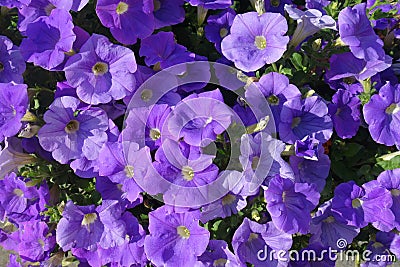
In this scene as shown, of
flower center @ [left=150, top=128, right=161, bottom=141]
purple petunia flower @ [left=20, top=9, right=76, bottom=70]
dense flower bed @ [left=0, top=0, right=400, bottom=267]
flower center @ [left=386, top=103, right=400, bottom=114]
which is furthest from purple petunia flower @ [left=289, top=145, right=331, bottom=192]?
purple petunia flower @ [left=20, top=9, right=76, bottom=70]

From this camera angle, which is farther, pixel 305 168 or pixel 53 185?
pixel 53 185

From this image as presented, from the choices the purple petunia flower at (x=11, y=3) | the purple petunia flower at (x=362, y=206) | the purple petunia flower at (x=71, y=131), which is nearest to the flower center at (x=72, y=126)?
the purple petunia flower at (x=71, y=131)

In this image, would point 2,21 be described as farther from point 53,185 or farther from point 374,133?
point 374,133

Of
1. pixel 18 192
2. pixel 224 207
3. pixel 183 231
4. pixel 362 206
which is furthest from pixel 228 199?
pixel 18 192

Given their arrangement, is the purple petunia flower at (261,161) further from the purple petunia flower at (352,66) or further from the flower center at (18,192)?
the flower center at (18,192)

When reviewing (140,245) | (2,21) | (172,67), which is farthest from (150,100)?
(2,21)

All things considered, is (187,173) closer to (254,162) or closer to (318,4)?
(254,162)
